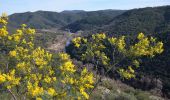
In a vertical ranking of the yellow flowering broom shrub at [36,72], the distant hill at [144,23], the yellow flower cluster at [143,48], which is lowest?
the distant hill at [144,23]

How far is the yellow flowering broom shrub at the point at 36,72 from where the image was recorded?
7273 mm

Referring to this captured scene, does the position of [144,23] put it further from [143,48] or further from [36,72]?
[143,48]

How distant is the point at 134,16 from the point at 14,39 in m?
82.2

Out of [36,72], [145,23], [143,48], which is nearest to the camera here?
[143,48]

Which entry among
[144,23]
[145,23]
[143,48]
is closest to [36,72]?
[143,48]

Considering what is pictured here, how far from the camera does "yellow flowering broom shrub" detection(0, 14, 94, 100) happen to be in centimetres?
727

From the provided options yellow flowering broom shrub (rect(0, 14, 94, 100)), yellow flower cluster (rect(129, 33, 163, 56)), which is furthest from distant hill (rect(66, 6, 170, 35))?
yellow flower cluster (rect(129, 33, 163, 56))

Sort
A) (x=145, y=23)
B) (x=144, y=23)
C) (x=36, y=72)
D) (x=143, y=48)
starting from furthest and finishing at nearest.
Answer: (x=144, y=23) < (x=145, y=23) < (x=36, y=72) < (x=143, y=48)

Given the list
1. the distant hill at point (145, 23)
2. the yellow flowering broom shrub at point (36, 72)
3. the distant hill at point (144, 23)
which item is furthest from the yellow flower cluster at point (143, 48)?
the distant hill at point (145, 23)

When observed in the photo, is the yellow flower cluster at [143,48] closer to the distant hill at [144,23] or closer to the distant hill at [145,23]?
the distant hill at [144,23]

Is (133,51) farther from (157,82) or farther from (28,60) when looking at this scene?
(157,82)

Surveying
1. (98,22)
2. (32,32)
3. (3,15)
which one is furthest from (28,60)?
(98,22)

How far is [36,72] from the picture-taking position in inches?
341

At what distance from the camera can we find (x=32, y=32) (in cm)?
830
